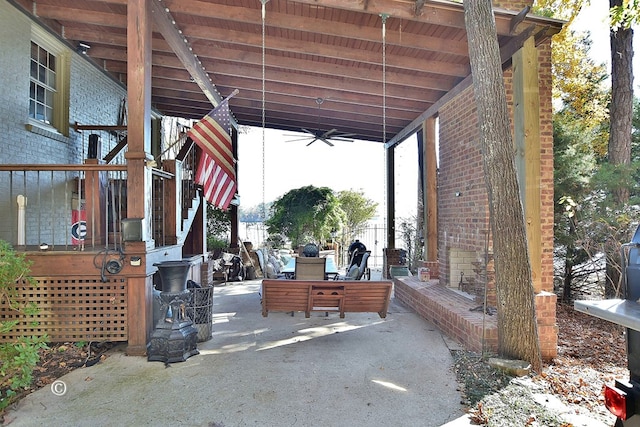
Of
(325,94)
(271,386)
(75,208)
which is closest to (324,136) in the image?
(325,94)

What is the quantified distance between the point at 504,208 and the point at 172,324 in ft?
11.6

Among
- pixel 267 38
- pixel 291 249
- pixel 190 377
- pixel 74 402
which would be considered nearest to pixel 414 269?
pixel 291 249

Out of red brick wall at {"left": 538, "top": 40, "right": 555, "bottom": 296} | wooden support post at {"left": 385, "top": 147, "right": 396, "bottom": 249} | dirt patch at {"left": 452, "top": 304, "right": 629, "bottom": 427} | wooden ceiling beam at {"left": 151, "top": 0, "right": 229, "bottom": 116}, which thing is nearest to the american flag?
wooden ceiling beam at {"left": 151, "top": 0, "right": 229, "bottom": 116}

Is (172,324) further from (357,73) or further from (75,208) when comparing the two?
(357,73)

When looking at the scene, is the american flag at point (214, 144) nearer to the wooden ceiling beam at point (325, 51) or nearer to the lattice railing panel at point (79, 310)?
the wooden ceiling beam at point (325, 51)

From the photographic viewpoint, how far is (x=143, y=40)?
4336 millimetres

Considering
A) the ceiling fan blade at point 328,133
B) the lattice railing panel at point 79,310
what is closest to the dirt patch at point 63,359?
the lattice railing panel at point 79,310

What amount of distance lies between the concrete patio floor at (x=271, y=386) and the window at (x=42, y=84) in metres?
4.04

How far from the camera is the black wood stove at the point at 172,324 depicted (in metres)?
3.99

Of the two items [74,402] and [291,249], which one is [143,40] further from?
[291,249]

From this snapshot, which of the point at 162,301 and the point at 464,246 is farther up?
the point at 464,246

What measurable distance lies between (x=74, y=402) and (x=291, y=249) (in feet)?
31.7

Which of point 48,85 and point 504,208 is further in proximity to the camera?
point 48,85

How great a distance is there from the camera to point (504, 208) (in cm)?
378
